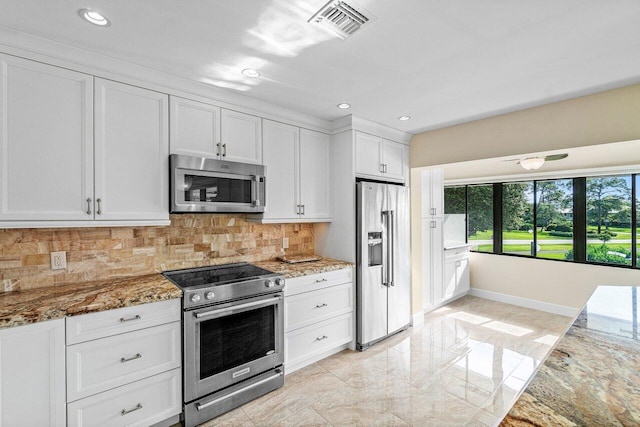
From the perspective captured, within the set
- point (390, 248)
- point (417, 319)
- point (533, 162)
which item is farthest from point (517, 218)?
point (390, 248)

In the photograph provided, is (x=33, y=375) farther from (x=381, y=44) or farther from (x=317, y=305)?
(x=381, y=44)

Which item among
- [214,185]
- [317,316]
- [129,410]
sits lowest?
[129,410]

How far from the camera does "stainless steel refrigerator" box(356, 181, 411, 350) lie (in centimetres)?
326

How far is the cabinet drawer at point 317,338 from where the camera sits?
108 inches

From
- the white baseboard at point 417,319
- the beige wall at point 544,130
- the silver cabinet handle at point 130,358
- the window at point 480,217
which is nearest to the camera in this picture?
the silver cabinet handle at point 130,358

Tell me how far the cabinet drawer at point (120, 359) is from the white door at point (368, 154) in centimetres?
231

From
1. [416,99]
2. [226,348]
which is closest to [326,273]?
[226,348]

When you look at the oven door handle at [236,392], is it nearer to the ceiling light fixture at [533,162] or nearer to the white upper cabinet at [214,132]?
the white upper cabinet at [214,132]

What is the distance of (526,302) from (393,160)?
321cm

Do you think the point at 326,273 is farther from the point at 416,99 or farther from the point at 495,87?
the point at 495,87

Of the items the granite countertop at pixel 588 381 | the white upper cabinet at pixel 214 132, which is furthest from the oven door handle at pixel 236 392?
the granite countertop at pixel 588 381

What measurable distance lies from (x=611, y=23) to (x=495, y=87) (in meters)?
0.83

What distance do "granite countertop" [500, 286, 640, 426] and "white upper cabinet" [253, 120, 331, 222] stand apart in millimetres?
2302

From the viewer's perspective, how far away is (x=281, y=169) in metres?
3.04
